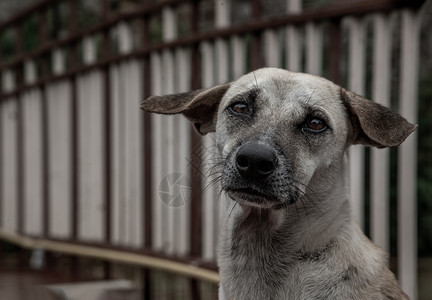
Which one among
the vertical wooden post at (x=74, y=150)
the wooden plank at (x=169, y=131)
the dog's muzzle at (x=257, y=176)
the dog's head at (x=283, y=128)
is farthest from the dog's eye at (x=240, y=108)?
the vertical wooden post at (x=74, y=150)

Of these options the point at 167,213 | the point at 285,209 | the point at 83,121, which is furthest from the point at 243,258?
A: the point at 83,121

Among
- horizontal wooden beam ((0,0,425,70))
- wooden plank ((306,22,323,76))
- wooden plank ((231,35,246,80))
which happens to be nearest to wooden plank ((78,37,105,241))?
horizontal wooden beam ((0,0,425,70))

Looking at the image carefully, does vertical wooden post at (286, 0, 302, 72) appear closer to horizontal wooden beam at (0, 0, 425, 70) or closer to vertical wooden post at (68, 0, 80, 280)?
horizontal wooden beam at (0, 0, 425, 70)

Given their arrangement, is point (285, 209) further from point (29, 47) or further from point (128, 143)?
point (29, 47)

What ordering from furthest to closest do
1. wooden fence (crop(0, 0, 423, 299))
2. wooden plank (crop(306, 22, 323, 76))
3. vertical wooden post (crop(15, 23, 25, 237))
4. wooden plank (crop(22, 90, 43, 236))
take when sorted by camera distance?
1. vertical wooden post (crop(15, 23, 25, 237))
2. wooden plank (crop(22, 90, 43, 236))
3. wooden plank (crop(306, 22, 323, 76))
4. wooden fence (crop(0, 0, 423, 299))

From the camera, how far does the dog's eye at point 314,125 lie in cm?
268

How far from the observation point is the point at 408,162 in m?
3.81

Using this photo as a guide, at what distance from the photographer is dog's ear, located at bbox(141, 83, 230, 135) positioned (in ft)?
8.80

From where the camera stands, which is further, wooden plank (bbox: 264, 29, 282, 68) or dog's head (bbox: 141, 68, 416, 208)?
wooden plank (bbox: 264, 29, 282, 68)

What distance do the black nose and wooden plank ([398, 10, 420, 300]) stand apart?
163 cm

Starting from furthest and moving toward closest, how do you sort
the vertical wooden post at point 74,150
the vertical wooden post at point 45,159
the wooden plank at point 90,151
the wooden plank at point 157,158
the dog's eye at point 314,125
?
the vertical wooden post at point 45,159 → the vertical wooden post at point 74,150 → the wooden plank at point 90,151 → the wooden plank at point 157,158 → the dog's eye at point 314,125

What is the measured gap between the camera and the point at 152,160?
528 centimetres

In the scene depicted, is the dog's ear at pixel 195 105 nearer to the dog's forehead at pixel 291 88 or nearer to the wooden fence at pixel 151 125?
the dog's forehead at pixel 291 88

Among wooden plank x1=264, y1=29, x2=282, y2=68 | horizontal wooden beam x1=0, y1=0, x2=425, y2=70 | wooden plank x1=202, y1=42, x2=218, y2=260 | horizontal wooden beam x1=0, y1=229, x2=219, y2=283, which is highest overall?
horizontal wooden beam x1=0, y1=0, x2=425, y2=70
